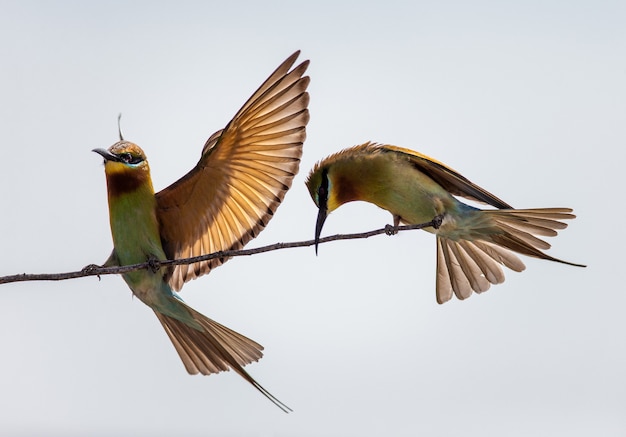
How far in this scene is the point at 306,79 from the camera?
2.29 metres

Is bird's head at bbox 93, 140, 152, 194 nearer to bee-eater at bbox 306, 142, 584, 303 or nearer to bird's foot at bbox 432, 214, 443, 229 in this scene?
bee-eater at bbox 306, 142, 584, 303

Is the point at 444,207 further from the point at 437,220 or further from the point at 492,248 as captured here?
the point at 492,248

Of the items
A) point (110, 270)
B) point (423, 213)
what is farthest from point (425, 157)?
point (110, 270)

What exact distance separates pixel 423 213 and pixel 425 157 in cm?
16

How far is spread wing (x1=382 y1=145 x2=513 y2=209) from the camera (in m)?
2.55

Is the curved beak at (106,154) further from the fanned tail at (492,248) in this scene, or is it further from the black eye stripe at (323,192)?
the fanned tail at (492,248)

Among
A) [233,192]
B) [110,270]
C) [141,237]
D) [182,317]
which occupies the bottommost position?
[110,270]

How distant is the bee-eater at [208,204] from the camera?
2406 millimetres

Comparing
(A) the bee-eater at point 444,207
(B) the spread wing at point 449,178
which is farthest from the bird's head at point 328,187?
(B) the spread wing at point 449,178

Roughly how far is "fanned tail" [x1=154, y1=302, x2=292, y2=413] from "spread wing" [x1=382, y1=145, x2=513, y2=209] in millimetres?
700

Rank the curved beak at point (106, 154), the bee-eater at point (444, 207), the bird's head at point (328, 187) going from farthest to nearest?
the bird's head at point (328, 187) → the bee-eater at point (444, 207) → the curved beak at point (106, 154)

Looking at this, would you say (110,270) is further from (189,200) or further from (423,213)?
(423,213)

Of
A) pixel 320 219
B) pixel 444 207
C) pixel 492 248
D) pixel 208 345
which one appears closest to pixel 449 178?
pixel 444 207

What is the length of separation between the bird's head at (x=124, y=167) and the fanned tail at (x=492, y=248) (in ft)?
2.95
